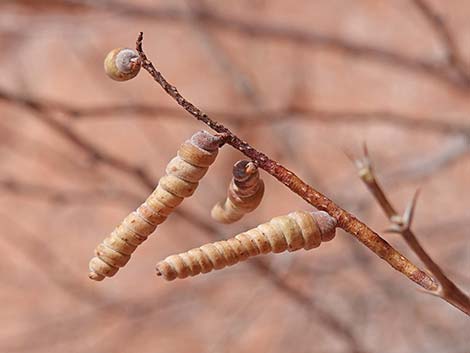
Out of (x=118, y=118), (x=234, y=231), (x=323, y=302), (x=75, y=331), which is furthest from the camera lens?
(x=118, y=118)

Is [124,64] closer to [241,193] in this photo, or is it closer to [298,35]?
[241,193]

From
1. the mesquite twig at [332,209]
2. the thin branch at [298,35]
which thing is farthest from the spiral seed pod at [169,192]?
the thin branch at [298,35]

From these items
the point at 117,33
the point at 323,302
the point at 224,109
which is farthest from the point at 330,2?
the point at 323,302

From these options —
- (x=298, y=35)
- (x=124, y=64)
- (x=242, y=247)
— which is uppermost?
(x=298, y=35)

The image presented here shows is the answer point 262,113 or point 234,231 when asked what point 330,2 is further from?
point 234,231

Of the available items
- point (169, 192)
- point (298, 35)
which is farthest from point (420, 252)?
point (298, 35)

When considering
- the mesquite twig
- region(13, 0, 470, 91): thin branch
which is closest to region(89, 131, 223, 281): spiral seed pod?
the mesquite twig

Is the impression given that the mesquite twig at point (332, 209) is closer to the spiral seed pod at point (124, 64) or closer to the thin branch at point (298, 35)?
the spiral seed pod at point (124, 64)
